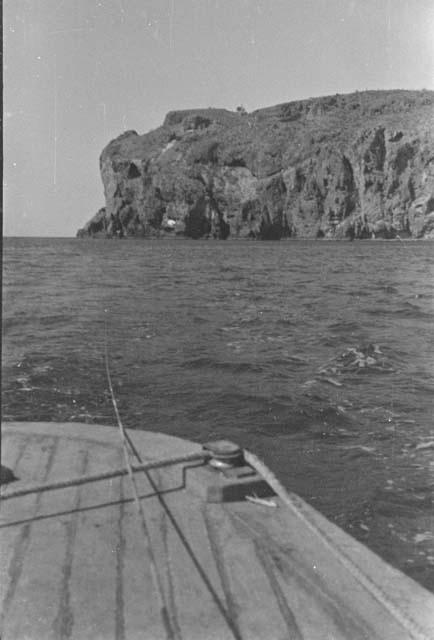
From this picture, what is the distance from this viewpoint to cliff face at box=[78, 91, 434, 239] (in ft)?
377

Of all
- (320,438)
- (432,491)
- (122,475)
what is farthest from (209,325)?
(122,475)

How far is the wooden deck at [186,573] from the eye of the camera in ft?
8.26

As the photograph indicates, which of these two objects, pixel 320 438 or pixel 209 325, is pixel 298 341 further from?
pixel 320 438

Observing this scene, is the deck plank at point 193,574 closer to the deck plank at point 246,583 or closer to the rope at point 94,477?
the deck plank at point 246,583

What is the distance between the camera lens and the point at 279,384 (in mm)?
10555

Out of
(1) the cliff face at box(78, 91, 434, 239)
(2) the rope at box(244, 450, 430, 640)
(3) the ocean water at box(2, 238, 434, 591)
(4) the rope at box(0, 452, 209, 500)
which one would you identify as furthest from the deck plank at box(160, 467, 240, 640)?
(1) the cliff face at box(78, 91, 434, 239)

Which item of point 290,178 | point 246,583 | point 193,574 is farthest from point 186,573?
point 290,178

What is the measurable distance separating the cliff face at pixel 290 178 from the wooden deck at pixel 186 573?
11209 cm

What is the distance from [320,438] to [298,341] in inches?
243

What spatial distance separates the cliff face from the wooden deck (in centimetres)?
11209

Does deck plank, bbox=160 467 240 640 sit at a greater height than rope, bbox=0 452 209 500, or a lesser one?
lesser

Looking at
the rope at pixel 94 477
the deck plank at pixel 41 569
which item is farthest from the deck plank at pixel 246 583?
the deck plank at pixel 41 569

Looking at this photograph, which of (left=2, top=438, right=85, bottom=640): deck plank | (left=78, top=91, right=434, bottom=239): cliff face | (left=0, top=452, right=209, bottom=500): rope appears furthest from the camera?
(left=78, top=91, right=434, bottom=239): cliff face

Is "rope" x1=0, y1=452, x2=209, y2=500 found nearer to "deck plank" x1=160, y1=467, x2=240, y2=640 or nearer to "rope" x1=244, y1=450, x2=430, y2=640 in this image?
"deck plank" x1=160, y1=467, x2=240, y2=640
